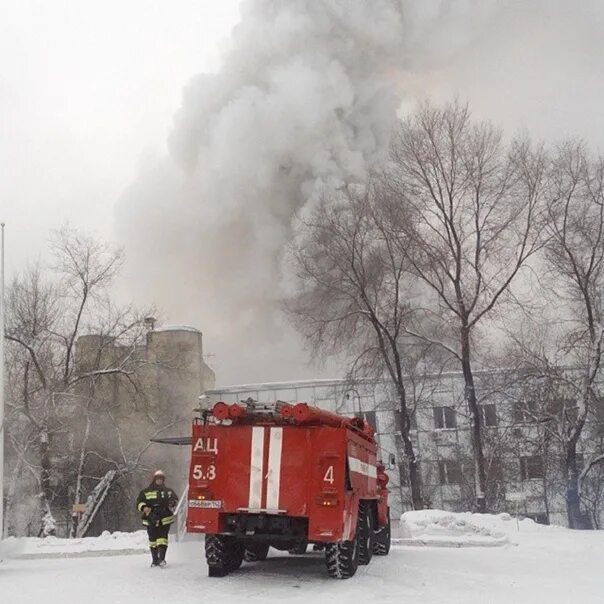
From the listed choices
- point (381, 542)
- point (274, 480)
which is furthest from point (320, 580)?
point (381, 542)

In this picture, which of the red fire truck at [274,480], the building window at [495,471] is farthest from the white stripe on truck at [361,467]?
the building window at [495,471]

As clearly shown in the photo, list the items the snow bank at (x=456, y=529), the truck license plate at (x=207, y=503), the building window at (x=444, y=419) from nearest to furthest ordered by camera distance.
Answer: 1. the truck license plate at (x=207, y=503)
2. the snow bank at (x=456, y=529)
3. the building window at (x=444, y=419)

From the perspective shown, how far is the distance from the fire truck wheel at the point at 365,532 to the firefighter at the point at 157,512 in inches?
107

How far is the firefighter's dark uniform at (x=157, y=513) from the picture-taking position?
408 inches

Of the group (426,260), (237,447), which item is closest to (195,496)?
(237,447)

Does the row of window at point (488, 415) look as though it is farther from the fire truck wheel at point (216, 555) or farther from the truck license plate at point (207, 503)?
the truck license plate at point (207, 503)

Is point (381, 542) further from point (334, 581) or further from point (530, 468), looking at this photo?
point (530, 468)

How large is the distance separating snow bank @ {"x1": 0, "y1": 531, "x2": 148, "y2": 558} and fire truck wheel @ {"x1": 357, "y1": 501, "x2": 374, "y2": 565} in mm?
5303

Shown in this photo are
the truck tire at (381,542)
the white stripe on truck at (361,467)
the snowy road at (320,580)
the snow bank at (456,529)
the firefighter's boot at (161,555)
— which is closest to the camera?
the snowy road at (320,580)

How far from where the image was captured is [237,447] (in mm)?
9195

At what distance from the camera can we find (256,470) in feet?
29.8

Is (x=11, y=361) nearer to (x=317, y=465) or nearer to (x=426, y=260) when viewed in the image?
(x=426, y=260)

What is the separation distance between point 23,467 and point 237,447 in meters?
19.2

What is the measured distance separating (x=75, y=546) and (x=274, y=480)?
25.5ft
